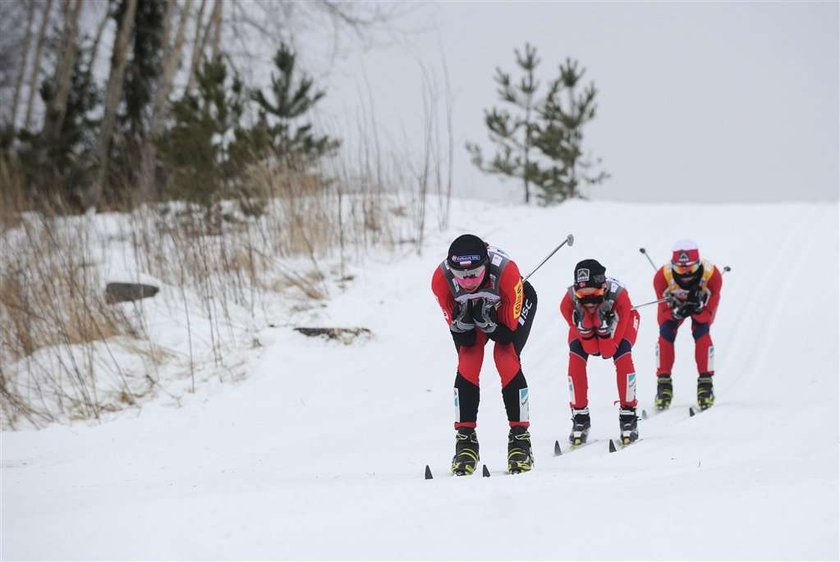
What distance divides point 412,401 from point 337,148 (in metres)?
5.51

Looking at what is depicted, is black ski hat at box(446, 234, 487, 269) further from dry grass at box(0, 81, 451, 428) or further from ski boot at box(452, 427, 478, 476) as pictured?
dry grass at box(0, 81, 451, 428)

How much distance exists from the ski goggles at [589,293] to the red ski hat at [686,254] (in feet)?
6.41

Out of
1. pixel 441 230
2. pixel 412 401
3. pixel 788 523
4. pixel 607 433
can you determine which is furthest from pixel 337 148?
pixel 788 523

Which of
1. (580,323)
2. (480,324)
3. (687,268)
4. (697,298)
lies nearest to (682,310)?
(697,298)

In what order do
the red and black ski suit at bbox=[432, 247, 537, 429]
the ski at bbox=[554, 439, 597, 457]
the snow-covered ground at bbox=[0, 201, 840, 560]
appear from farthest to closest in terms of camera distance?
the ski at bbox=[554, 439, 597, 457]
the red and black ski suit at bbox=[432, 247, 537, 429]
the snow-covered ground at bbox=[0, 201, 840, 560]

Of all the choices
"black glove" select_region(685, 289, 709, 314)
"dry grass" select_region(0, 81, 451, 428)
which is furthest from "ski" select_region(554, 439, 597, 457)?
"dry grass" select_region(0, 81, 451, 428)

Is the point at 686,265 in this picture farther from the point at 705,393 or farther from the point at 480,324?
the point at 480,324

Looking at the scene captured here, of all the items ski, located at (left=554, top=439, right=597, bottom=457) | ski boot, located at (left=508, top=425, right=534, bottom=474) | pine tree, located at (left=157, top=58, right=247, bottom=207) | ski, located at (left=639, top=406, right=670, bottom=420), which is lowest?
ski, located at (left=639, top=406, right=670, bottom=420)

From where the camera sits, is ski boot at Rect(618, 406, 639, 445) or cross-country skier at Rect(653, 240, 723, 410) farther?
cross-country skier at Rect(653, 240, 723, 410)

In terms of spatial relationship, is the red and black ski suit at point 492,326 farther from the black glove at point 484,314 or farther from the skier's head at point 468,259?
the skier's head at point 468,259

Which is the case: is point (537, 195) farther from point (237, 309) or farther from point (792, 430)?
point (792, 430)

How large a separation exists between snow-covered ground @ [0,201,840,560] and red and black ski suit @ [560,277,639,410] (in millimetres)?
443

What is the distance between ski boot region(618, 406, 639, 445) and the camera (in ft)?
23.4

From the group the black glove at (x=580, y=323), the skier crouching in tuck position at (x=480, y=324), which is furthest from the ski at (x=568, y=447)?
the skier crouching in tuck position at (x=480, y=324)
